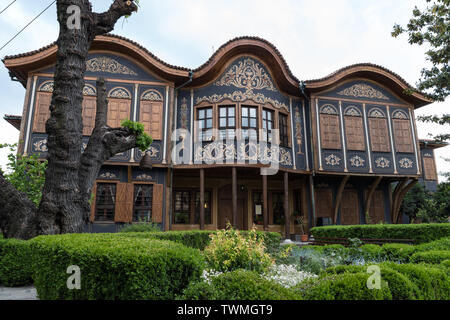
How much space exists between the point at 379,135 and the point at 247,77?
712 cm

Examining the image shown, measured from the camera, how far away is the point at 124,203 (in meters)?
12.1

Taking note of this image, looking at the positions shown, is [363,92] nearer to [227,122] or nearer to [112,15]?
[227,122]

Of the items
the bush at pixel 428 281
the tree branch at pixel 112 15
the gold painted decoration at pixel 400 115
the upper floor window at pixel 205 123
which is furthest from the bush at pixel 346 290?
the gold painted decoration at pixel 400 115

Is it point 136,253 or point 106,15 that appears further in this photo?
point 106,15

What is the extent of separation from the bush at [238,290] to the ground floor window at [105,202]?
10137 millimetres

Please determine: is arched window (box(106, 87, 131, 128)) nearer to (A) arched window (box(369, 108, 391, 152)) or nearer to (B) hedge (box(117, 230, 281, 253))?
(B) hedge (box(117, 230, 281, 253))

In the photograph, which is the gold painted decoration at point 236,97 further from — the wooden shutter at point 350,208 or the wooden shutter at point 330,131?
the wooden shutter at point 350,208

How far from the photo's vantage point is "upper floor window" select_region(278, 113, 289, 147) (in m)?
14.2

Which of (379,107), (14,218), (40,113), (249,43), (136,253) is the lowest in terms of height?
(136,253)

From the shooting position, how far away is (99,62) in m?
13.0

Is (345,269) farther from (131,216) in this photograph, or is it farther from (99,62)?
(99,62)

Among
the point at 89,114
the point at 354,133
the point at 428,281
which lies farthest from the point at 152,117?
the point at 428,281

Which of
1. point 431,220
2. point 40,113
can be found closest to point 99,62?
point 40,113

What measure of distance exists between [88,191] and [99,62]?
8776mm
